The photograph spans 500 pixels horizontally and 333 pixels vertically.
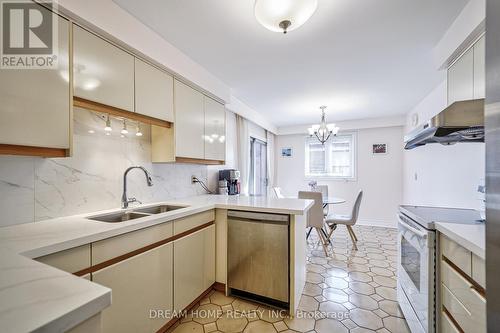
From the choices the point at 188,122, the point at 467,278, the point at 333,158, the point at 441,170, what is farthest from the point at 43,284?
the point at 333,158

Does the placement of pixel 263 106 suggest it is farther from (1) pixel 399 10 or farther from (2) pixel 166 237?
(2) pixel 166 237

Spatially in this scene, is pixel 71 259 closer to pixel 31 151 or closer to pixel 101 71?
pixel 31 151

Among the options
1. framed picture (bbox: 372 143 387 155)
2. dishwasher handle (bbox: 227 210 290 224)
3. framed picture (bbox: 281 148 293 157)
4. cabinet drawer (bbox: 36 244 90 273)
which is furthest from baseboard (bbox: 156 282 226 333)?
framed picture (bbox: 372 143 387 155)

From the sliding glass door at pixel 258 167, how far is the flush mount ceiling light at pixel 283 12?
335cm

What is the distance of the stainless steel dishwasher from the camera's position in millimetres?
1796

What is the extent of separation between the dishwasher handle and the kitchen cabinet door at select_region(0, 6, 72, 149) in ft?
4.31

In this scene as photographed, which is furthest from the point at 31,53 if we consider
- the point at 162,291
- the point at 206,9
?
the point at 162,291

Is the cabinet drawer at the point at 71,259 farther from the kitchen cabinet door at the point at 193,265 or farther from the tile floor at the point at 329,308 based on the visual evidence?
the tile floor at the point at 329,308

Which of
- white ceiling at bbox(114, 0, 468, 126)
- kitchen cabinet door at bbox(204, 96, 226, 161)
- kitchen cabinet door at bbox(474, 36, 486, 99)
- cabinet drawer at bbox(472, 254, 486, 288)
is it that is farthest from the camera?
kitchen cabinet door at bbox(204, 96, 226, 161)

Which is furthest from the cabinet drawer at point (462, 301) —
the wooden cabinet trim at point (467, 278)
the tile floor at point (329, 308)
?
the tile floor at point (329, 308)

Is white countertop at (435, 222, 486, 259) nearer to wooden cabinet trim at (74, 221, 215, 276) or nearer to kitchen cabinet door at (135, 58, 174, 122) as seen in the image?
wooden cabinet trim at (74, 221, 215, 276)

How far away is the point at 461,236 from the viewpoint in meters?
1.05

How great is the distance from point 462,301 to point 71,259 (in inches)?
75.1

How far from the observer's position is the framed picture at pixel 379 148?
15.5 feet
